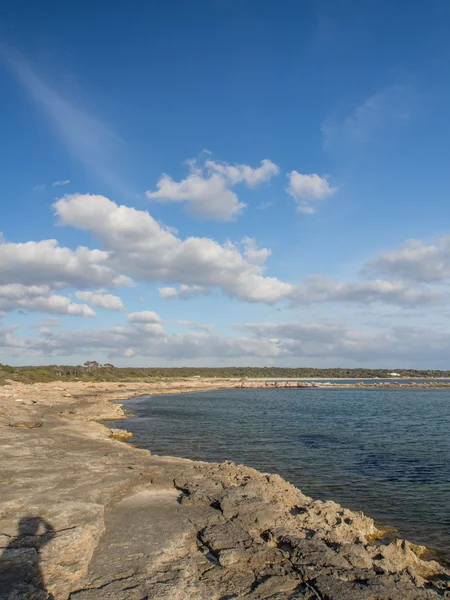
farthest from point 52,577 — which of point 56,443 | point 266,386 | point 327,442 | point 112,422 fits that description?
point 266,386

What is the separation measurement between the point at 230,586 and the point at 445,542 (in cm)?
916

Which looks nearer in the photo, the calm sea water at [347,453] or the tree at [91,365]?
the calm sea water at [347,453]

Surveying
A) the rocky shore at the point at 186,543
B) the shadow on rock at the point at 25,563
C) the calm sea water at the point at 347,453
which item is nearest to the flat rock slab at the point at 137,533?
the rocky shore at the point at 186,543

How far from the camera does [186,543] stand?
1057 centimetres

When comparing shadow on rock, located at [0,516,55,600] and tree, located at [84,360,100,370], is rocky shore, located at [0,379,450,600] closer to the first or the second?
shadow on rock, located at [0,516,55,600]

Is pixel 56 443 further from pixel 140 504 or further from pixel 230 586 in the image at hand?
pixel 230 586

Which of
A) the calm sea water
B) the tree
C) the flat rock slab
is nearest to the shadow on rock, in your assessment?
the flat rock slab

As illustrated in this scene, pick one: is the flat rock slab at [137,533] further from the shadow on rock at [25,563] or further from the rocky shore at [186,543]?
the shadow on rock at [25,563]

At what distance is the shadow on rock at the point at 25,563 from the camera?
7.77 meters

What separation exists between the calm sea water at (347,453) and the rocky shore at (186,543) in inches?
134

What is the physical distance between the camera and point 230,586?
8.42 metres

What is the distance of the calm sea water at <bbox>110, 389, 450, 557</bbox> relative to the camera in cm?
1694

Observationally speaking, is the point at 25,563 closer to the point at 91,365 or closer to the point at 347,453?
the point at 347,453

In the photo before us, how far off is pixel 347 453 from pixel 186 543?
68.1ft
